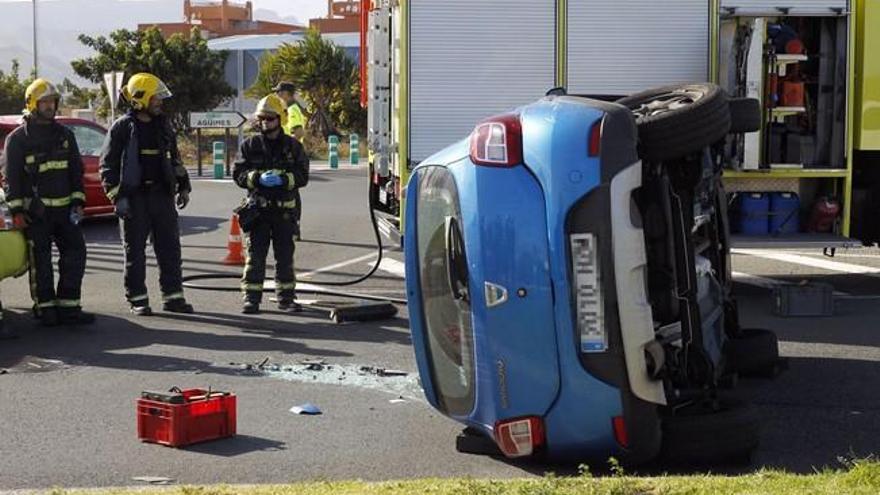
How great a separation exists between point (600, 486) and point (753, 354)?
123 inches

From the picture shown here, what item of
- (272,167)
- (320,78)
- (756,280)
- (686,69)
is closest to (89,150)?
(272,167)

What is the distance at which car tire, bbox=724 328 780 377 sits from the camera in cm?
821

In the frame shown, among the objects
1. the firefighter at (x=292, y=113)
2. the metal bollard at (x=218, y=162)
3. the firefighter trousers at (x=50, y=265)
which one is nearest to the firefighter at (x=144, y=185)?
the firefighter trousers at (x=50, y=265)

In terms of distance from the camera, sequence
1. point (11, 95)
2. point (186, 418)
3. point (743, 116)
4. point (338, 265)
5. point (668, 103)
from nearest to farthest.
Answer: point (186, 418)
point (668, 103)
point (743, 116)
point (338, 265)
point (11, 95)

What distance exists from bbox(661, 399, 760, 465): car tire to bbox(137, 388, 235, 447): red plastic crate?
2236mm

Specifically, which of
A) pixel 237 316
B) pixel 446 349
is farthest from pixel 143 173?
pixel 446 349

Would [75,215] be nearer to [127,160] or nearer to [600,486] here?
[127,160]

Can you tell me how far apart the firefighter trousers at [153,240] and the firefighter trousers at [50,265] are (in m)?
0.46

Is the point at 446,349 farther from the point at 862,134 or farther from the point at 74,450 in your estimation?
the point at 862,134

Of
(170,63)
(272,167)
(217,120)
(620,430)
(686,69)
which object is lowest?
(620,430)

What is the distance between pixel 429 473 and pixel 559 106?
1.79 meters

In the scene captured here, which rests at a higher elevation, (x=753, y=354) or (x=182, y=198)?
(x=182, y=198)

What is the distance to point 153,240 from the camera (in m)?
11.2

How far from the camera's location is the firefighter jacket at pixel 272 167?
36.7 ft
